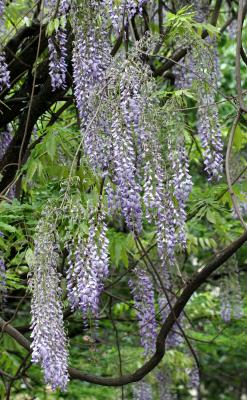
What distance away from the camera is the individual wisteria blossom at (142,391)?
7055mm

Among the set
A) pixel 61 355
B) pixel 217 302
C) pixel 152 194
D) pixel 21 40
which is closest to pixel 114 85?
pixel 152 194

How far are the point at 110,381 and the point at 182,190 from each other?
1.10 m

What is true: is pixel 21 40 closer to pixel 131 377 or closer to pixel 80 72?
pixel 80 72

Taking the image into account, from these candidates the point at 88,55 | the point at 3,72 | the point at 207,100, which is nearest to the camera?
the point at 207,100

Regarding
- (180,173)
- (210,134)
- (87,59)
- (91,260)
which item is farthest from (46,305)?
(87,59)

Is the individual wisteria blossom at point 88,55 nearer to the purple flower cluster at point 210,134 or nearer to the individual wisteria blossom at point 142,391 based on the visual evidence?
the purple flower cluster at point 210,134

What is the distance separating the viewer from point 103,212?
327 cm

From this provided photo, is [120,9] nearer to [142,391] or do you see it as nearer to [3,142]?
[3,142]

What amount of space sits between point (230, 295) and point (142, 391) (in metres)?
1.17

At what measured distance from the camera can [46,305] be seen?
322 centimetres

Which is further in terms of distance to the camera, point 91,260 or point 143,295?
point 143,295

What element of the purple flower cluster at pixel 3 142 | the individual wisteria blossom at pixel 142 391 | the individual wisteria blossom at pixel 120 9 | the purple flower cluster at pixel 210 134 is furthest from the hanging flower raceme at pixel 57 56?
the individual wisteria blossom at pixel 142 391

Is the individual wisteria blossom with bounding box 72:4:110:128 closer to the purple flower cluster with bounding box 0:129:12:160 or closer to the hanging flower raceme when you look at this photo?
the hanging flower raceme

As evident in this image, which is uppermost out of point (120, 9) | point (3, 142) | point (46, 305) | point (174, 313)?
point (120, 9)
